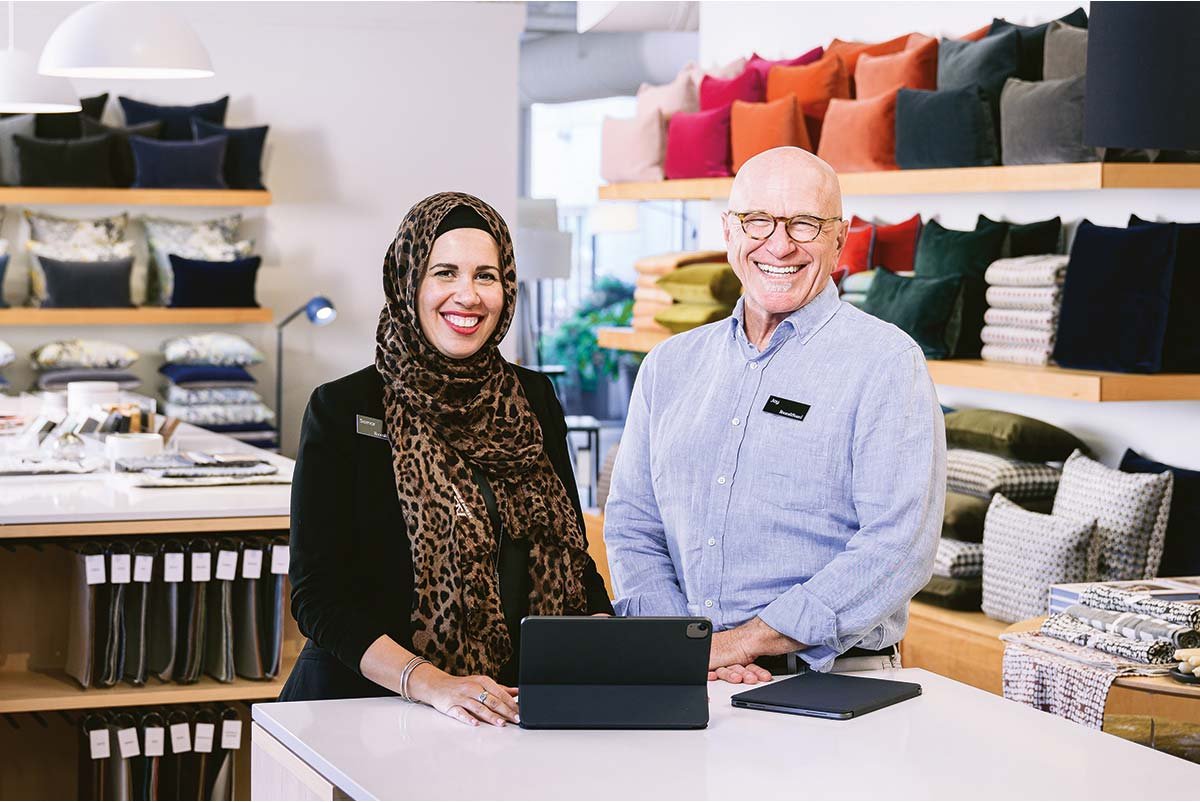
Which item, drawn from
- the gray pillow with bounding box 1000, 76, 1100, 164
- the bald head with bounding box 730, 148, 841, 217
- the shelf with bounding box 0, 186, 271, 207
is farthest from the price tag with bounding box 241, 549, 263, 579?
the shelf with bounding box 0, 186, 271, 207

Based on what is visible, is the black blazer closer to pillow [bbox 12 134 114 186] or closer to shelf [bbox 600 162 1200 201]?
shelf [bbox 600 162 1200 201]

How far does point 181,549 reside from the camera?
11.5ft

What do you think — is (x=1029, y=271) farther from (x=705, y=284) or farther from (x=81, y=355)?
(x=81, y=355)

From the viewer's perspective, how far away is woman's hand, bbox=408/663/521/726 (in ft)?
6.63

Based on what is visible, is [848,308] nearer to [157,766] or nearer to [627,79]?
[157,766]

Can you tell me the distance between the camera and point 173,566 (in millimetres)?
3480

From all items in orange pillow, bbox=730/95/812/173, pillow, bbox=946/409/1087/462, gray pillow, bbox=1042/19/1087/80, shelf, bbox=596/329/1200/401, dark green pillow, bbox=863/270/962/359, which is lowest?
pillow, bbox=946/409/1087/462

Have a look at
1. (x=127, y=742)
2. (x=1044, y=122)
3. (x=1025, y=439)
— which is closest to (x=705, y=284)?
(x=1025, y=439)

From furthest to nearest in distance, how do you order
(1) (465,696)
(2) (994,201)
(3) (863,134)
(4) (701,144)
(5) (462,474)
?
1. (4) (701,144)
2. (3) (863,134)
3. (2) (994,201)
4. (5) (462,474)
5. (1) (465,696)

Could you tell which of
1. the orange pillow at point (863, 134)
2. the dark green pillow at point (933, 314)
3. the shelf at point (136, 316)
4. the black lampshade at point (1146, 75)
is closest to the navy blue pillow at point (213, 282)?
the shelf at point (136, 316)

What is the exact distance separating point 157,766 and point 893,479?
204 cm

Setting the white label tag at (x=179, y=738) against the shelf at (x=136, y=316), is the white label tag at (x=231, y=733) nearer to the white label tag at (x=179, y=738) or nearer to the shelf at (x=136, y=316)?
the white label tag at (x=179, y=738)

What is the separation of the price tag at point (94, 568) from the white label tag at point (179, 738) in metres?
0.38

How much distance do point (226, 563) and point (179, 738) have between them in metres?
0.42
